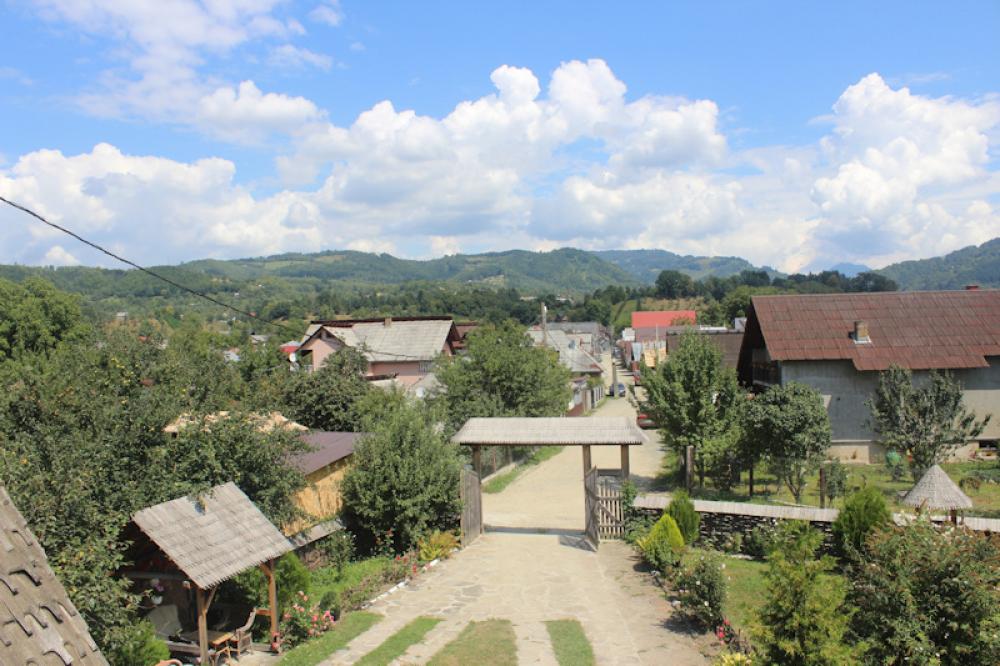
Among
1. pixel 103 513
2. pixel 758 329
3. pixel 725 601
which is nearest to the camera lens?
pixel 103 513

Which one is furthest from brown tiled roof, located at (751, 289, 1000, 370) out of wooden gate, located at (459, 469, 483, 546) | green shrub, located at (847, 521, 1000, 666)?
green shrub, located at (847, 521, 1000, 666)

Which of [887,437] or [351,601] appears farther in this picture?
[887,437]

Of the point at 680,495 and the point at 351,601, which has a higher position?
the point at 680,495

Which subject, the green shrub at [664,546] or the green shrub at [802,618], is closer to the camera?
the green shrub at [802,618]

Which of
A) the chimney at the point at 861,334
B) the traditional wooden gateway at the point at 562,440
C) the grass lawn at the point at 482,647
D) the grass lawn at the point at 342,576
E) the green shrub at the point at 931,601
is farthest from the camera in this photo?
the chimney at the point at 861,334

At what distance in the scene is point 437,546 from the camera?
17969 millimetres

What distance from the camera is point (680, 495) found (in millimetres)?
17547

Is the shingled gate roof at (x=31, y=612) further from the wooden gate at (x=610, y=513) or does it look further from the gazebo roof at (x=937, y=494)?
the wooden gate at (x=610, y=513)

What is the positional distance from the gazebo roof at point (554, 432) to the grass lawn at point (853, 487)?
5216 mm

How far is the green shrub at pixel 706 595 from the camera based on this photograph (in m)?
12.6

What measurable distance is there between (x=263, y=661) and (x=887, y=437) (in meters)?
18.2

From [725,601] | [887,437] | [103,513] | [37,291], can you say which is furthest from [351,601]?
[37,291]

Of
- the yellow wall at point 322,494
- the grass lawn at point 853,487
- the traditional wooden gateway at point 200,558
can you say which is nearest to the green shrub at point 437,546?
the yellow wall at point 322,494

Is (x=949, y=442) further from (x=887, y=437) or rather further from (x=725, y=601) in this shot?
(x=725, y=601)
